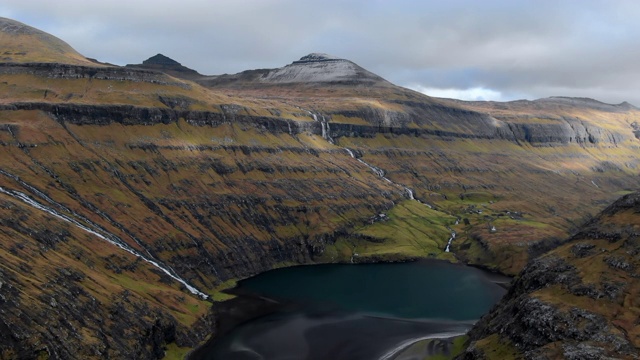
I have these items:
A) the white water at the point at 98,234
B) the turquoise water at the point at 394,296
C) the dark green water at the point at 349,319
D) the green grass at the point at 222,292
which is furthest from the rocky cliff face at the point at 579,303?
the white water at the point at 98,234

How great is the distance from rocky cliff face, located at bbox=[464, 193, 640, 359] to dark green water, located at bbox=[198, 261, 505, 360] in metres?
27.1

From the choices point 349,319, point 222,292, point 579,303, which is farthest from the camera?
point 222,292

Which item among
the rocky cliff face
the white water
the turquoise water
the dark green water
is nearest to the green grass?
the white water

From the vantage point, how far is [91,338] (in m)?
108

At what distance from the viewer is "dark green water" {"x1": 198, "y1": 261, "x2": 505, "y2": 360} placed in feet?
427

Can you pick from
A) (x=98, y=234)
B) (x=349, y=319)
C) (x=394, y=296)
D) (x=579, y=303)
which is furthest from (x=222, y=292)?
(x=579, y=303)

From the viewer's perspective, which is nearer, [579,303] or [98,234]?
[579,303]

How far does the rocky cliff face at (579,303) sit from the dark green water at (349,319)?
27054mm

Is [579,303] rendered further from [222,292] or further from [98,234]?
[98,234]

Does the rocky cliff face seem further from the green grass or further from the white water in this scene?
the white water

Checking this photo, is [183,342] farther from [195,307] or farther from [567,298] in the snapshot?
[567,298]

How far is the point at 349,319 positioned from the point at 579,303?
7190cm

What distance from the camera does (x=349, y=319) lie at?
15488 cm

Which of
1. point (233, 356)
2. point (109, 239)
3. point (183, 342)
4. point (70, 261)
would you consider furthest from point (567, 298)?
point (109, 239)
